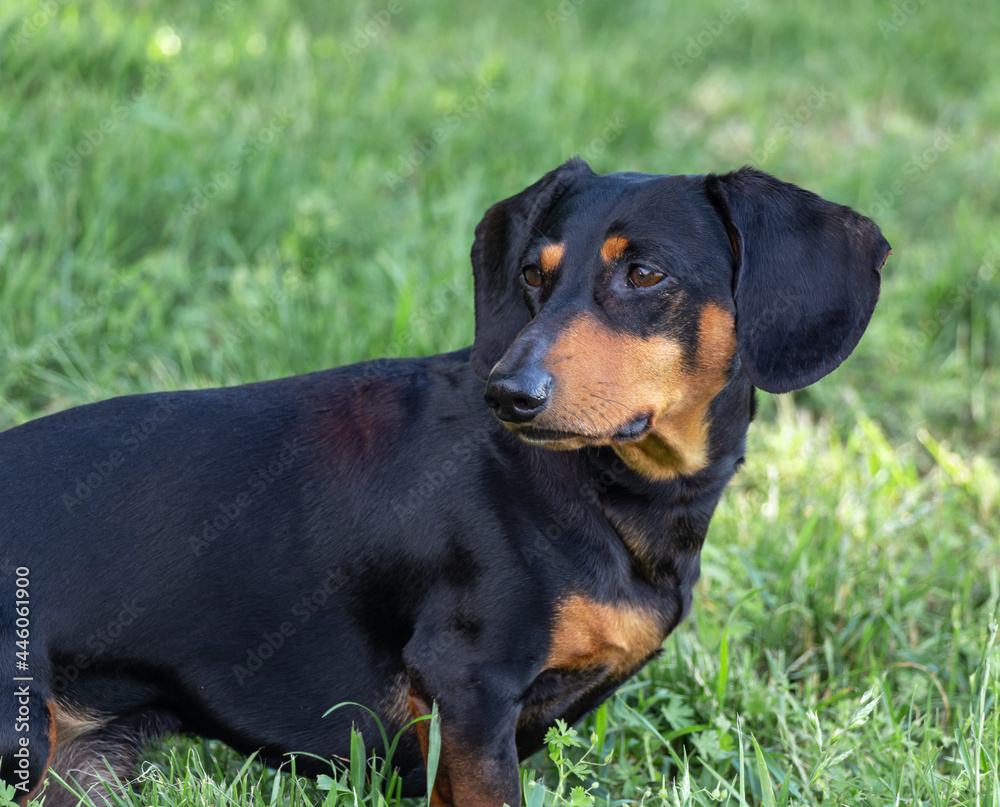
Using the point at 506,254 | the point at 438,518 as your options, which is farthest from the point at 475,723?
the point at 506,254

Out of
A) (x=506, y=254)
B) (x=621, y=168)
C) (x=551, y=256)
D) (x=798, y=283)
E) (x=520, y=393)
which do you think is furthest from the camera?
(x=621, y=168)

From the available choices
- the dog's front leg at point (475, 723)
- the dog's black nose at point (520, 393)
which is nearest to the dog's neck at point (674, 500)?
the dog's black nose at point (520, 393)

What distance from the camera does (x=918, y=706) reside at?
2.85 meters

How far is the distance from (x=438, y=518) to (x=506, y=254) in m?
0.73

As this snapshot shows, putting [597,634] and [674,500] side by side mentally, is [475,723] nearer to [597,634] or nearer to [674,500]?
[597,634]

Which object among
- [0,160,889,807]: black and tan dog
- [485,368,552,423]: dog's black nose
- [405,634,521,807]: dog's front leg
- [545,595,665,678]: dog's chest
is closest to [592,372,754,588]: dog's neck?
[0,160,889,807]: black and tan dog

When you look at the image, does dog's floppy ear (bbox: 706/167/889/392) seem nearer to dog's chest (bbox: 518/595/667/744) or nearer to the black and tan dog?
the black and tan dog

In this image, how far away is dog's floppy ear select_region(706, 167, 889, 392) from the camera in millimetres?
2188

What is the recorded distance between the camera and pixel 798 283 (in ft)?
7.20

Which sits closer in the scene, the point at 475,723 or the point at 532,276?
the point at 475,723

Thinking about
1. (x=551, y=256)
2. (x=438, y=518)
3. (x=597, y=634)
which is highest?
(x=551, y=256)

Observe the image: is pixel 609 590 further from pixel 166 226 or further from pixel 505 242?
pixel 166 226

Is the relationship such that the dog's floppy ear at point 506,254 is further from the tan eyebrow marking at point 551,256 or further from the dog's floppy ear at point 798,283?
the dog's floppy ear at point 798,283

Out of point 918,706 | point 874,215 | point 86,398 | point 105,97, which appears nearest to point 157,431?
point 86,398
